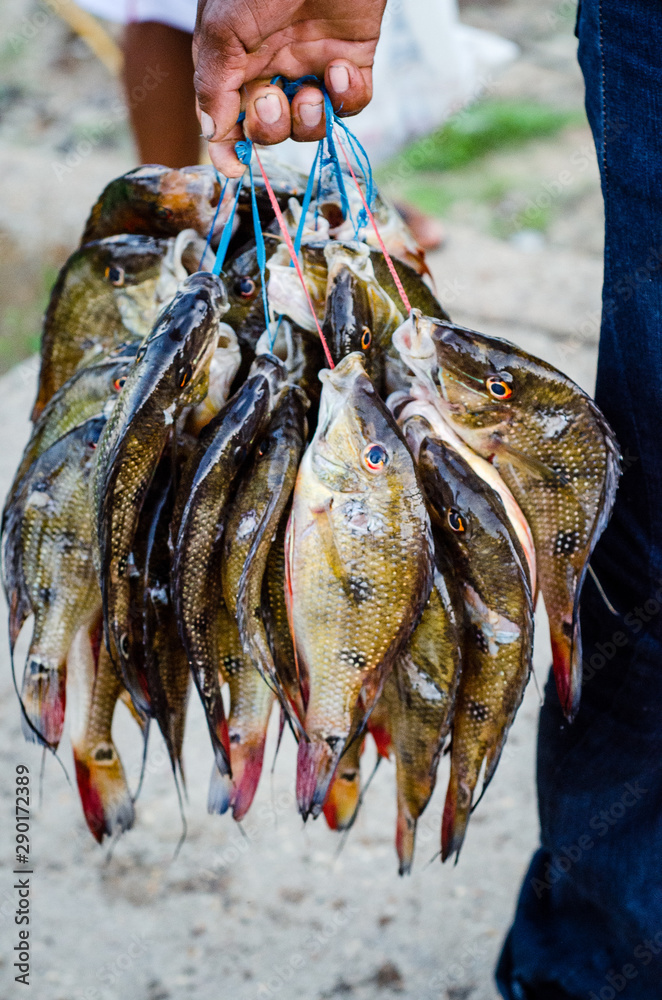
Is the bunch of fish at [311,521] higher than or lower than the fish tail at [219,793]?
higher

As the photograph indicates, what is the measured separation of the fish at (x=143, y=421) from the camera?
4.74 feet

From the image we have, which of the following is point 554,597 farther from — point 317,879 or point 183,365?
point 317,879

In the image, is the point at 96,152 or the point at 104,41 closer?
the point at 104,41

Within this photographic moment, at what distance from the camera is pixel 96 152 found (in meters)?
7.69

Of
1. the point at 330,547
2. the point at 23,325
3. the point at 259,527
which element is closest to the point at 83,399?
the point at 259,527

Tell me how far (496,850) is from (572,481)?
5.45 ft

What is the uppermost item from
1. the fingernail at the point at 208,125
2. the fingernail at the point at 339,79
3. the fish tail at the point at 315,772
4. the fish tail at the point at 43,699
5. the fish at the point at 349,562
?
the fingernail at the point at 339,79

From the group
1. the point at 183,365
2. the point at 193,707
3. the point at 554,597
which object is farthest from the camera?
the point at 193,707

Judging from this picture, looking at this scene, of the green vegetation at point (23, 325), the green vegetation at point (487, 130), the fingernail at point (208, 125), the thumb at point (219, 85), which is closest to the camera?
the thumb at point (219, 85)

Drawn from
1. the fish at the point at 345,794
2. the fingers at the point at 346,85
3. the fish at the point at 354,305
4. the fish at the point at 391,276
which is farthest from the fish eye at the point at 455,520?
the fingers at the point at 346,85

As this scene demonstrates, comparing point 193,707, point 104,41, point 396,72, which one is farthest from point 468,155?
point 193,707

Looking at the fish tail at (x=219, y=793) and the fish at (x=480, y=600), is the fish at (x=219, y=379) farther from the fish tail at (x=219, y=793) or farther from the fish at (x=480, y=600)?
the fish tail at (x=219, y=793)

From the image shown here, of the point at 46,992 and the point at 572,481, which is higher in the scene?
the point at 572,481

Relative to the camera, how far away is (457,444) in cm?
154
